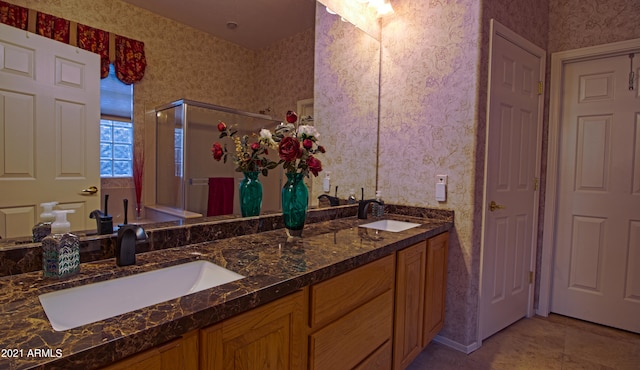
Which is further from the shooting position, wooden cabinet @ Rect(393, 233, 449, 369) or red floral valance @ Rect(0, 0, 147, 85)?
wooden cabinet @ Rect(393, 233, 449, 369)

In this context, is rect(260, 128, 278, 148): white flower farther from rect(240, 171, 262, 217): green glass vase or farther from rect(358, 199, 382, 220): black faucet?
rect(358, 199, 382, 220): black faucet

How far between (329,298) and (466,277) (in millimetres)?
1322

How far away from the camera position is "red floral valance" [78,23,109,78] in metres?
1.00

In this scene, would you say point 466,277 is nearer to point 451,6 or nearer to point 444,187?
point 444,187

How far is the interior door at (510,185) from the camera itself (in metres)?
2.15

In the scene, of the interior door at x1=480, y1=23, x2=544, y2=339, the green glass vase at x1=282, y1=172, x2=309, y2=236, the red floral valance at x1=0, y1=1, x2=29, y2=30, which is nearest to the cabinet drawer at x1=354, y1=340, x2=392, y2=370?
the green glass vase at x1=282, y1=172, x2=309, y2=236

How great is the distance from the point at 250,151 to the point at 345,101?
1053 mm

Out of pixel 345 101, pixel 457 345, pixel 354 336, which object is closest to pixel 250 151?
pixel 354 336

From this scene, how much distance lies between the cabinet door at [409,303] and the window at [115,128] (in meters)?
1.22

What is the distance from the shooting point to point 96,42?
103cm

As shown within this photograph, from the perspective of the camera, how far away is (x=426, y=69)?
220cm

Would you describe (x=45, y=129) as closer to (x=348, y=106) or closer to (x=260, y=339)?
(x=260, y=339)

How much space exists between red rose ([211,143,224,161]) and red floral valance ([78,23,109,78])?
1.57 feet

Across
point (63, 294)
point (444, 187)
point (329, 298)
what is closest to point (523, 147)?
point (444, 187)
